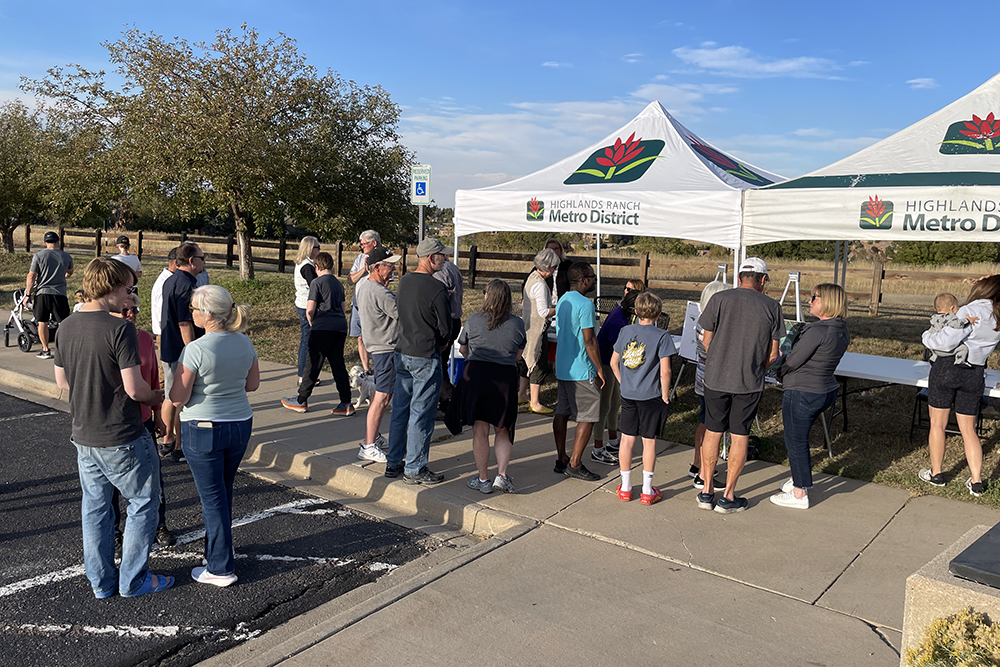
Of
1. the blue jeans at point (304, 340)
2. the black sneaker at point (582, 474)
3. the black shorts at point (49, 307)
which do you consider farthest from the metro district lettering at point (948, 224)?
the black shorts at point (49, 307)

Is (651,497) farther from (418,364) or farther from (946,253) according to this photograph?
(946,253)

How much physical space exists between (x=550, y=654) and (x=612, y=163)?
6920 mm

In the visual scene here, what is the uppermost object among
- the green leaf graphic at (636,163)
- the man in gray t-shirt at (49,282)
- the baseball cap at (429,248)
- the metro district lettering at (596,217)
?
the green leaf graphic at (636,163)

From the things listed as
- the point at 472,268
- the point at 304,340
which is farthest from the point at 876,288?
the point at 304,340

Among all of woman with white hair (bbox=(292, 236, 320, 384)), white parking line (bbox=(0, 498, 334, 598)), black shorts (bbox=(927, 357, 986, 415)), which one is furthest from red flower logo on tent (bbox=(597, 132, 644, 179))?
white parking line (bbox=(0, 498, 334, 598))

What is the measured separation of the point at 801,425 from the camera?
5207 mm

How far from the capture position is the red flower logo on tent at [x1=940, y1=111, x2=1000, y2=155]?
6590 millimetres

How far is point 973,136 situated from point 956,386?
8.53ft

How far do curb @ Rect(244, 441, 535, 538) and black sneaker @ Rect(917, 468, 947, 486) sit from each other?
10.6 feet

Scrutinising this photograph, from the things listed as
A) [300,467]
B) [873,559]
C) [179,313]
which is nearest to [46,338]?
[179,313]

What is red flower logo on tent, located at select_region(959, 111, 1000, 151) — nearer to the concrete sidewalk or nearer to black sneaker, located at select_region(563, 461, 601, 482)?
the concrete sidewalk

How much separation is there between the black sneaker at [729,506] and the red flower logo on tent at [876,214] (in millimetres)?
2882

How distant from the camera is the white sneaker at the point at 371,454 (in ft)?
19.7

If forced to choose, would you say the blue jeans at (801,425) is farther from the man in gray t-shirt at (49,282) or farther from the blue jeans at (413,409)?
the man in gray t-shirt at (49,282)
